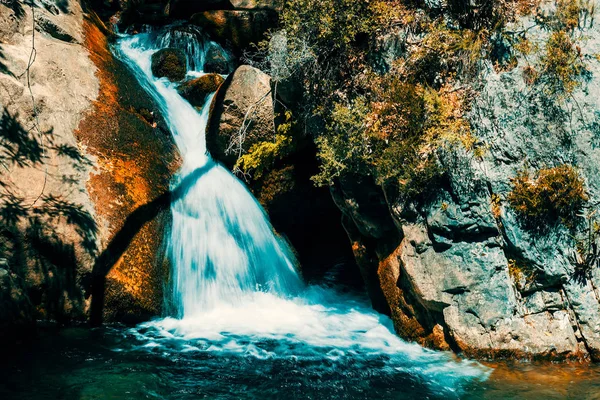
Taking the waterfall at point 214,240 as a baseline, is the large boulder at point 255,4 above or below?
above

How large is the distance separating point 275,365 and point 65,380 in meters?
2.53

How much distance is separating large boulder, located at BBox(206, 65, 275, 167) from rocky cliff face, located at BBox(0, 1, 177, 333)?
3.45ft

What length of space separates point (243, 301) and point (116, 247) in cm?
246

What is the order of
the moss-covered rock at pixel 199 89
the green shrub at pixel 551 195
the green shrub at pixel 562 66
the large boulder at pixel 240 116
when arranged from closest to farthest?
the green shrub at pixel 551 195 → the green shrub at pixel 562 66 → the large boulder at pixel 240 116 → the moss-covered rock at pixel 199 89

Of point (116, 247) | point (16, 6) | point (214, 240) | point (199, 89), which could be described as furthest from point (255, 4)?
point (116, 247)

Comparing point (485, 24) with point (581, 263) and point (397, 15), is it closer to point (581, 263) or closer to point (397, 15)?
point (397, 15)

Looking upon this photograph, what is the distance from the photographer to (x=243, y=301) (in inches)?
339

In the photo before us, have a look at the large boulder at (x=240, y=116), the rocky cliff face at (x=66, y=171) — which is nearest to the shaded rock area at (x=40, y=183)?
the rocky cliff face at (x=66, y=171)

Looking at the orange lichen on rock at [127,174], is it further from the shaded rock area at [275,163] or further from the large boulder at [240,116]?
the shaded rock area at [275,163]

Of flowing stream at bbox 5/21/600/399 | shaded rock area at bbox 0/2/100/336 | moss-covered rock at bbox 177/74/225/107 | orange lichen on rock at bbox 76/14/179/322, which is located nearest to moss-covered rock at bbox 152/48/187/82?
flowing stream at bbox 5/21/600/399

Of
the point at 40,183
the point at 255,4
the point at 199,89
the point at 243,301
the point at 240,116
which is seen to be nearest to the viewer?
the point at 40,183

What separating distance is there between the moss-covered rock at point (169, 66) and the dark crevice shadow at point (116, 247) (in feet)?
12.9

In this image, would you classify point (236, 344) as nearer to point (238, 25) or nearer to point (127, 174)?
point (127, 174)

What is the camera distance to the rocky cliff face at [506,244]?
227 inches
